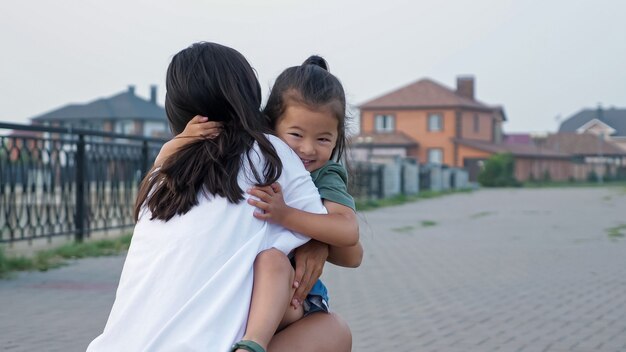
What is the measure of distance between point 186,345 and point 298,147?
2.31ft

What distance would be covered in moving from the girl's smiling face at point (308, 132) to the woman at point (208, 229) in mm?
106

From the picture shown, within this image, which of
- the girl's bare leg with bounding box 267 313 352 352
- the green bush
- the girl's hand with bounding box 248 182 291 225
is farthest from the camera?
the green bush

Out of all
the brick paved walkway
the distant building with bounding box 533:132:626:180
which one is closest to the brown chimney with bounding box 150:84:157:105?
the distant building with bounding box 533:132:626:180

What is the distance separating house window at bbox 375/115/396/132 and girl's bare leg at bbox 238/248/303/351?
8252cm

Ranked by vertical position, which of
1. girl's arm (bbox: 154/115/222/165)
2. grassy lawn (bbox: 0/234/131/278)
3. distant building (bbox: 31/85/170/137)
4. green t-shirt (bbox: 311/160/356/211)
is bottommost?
grassy lawn (bbox: 0/234/131/278)

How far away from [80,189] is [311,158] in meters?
9.10

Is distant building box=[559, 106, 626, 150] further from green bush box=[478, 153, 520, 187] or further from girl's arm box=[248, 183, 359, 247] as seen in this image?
girl's arm box=[248, 183, 359, 247]

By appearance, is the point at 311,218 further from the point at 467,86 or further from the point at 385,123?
the point at 467,86

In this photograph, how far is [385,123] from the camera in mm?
85375

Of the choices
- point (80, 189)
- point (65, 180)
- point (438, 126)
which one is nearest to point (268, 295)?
point (65, 180)

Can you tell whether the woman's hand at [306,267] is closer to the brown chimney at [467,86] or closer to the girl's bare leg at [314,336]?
the girl's bare leg at [314,336]

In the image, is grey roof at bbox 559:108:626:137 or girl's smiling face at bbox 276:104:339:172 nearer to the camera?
girl's smiling face at bbox 276:104:339:172

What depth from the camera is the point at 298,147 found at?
2980 mm

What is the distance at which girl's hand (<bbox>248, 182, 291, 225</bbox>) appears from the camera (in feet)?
8.75
